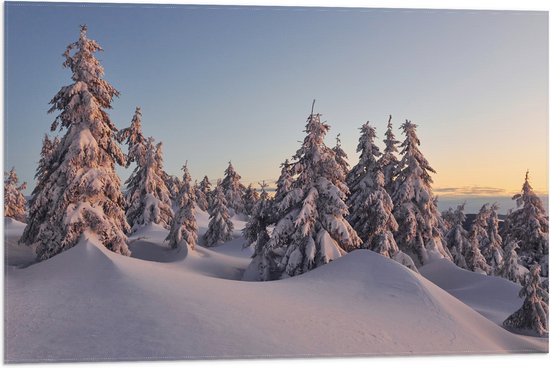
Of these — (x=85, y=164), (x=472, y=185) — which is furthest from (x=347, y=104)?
(x=85, y=164)

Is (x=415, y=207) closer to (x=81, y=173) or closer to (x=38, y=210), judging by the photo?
(x=81, y=173)

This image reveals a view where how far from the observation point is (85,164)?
16.5m

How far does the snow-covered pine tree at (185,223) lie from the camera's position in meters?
29.6

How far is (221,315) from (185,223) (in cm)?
2165

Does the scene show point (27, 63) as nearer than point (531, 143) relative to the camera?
Yes

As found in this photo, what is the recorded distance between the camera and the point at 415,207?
87.8 ft

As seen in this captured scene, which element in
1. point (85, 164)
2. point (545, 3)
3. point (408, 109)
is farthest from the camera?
point (85, 164)

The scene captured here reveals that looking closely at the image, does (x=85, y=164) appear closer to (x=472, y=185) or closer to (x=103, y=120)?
(x=103, y=120)

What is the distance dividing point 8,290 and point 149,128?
6206 millimetres

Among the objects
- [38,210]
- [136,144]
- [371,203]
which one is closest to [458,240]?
[371,203]

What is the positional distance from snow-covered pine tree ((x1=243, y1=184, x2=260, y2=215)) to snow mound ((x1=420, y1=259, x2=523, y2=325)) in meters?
44.8

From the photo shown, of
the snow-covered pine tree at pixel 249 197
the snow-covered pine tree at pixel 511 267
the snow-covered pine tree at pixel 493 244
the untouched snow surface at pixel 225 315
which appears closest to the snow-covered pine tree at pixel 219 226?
the snow-covered pine tree at pixel 249 197

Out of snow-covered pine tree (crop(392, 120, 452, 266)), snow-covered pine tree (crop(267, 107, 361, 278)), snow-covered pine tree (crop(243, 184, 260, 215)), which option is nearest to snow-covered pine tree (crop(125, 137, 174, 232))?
snow-covered pine tree (crop(267, 107, 361, 278))

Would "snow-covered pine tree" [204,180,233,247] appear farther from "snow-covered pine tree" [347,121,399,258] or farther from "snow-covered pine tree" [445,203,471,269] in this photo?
"snow-covered pine tree" [445,203,471,269]
